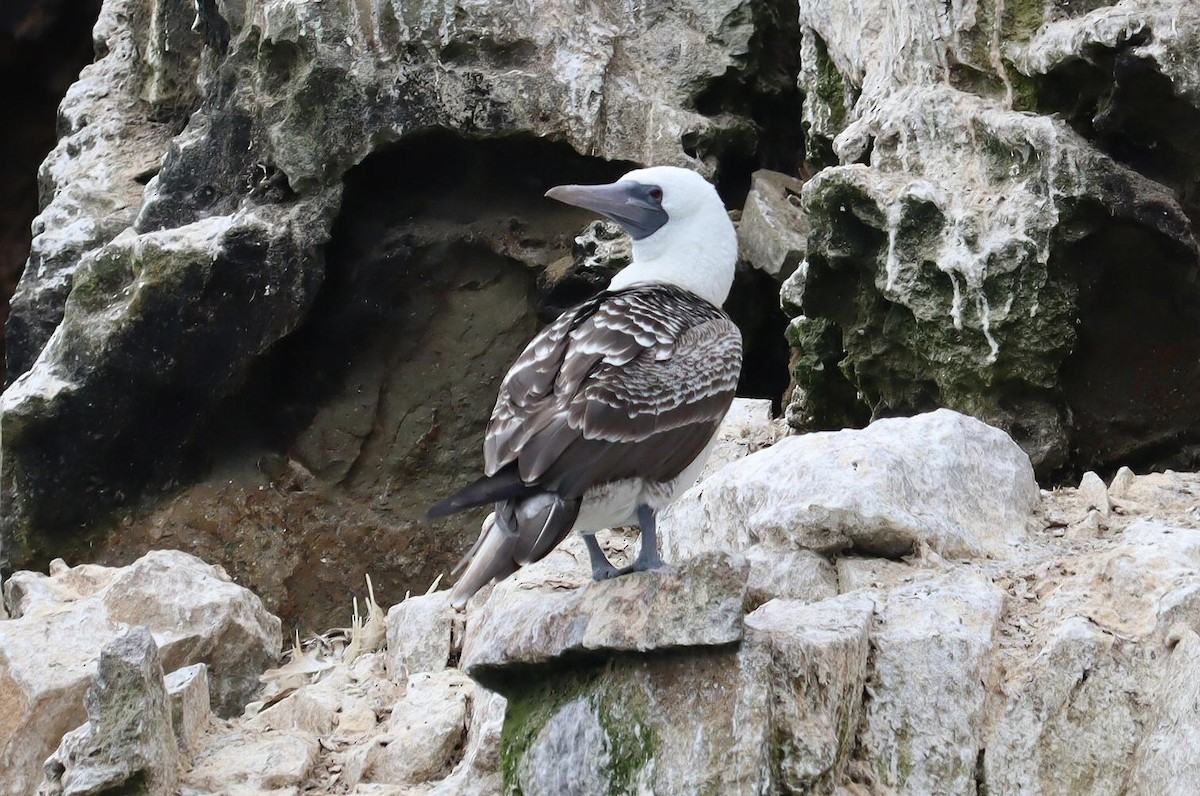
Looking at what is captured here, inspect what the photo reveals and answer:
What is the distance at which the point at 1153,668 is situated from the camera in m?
4.03

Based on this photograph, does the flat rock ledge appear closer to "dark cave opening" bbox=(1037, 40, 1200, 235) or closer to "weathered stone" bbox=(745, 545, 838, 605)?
"weathered stone" bbox=(745, 545, 838, 605)

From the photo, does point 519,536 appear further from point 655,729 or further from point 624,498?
point 655,729

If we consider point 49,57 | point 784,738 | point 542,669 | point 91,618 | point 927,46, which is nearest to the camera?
point 784,738

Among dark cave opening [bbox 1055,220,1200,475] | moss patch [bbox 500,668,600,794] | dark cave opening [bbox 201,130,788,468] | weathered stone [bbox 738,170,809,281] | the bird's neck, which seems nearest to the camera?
moss patch [bbox 500,668,600,794]

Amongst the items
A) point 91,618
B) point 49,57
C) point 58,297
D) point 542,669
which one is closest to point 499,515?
point 542,669

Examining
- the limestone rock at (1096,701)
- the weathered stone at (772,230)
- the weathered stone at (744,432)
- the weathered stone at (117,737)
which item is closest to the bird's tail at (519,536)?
the weathered stone at (117,737)

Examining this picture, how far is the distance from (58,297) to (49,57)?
5573 millimetres

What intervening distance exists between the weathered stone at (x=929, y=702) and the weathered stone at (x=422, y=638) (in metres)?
2.07

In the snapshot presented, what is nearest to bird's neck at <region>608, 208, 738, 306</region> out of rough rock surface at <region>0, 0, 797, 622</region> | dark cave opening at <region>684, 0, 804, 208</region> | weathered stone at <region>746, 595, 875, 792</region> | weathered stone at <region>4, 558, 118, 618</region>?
weathered stone at <region>746, 595, 875, 792</region>

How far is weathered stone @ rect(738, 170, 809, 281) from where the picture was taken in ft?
26.2

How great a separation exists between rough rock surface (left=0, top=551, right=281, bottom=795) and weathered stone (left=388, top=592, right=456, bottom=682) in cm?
66

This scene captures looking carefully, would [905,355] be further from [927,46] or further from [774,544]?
[774,544]

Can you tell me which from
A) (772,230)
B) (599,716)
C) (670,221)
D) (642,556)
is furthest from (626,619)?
(772,230)

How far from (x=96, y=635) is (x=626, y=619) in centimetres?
278
